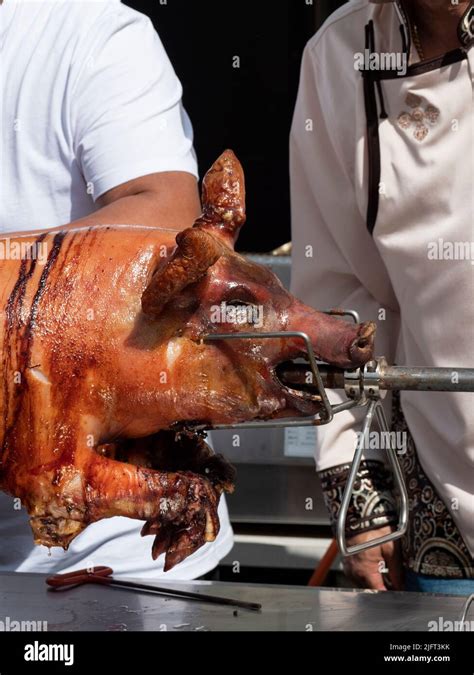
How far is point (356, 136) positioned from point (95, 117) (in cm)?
56

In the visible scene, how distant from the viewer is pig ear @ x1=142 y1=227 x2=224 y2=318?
3.95 feet

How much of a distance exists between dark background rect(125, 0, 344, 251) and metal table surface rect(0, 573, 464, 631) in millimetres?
2030

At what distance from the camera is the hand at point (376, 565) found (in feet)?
6.67

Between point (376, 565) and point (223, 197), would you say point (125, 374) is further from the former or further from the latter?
point (376, 565)

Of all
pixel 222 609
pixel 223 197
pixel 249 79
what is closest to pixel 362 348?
pixel 223 197

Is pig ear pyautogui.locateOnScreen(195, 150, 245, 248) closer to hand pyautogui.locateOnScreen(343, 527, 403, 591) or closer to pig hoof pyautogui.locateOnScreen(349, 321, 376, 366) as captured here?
pig hoof pyautogui.locateOnScreen(349, 321, 376, 366)

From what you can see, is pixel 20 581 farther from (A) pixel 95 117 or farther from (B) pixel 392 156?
(B) pixel 392 156

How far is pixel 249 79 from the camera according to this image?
138 inches

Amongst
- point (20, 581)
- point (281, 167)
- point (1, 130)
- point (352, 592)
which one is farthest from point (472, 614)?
point (281, 167)

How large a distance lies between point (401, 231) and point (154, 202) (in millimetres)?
511

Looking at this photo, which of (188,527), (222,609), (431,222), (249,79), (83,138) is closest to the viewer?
(188,527)

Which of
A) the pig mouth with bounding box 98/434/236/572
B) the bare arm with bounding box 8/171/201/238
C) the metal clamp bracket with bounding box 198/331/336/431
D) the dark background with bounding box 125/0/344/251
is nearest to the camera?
the metal clamp bracket with bounding box 198/331/336/431

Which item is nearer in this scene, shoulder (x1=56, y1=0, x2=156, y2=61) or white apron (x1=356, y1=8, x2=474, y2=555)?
white apron (x1=356, y1=8, x2=474, y2=555)

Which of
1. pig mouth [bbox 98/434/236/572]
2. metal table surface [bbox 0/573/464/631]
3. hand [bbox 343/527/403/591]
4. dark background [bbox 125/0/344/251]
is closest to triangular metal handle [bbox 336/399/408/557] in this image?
pig mouth [bbox 98/434/236/572]
